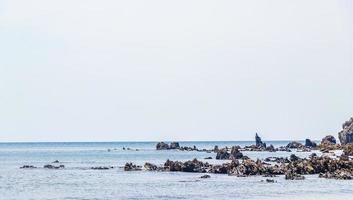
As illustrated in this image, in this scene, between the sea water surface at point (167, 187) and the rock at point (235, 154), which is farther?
the rock at point (235, 154)

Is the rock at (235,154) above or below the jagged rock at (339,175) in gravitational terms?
above

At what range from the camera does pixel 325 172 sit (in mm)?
84125

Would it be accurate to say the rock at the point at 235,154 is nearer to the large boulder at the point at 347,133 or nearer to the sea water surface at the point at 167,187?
the sea water surface at the point at 167,187

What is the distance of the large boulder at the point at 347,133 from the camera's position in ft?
561

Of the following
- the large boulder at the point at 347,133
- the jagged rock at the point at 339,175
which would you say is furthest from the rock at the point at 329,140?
the jagged rock at the point at 339,175

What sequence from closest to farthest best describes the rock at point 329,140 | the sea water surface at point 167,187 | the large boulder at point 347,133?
the sea water surface at point 167,187, the large boulder at point 347,133, the rock at point 329,140

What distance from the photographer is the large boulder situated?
561ft

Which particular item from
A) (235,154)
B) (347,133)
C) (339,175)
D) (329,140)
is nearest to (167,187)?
(339,175)

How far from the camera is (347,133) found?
172 meters

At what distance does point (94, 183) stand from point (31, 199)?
1683cm

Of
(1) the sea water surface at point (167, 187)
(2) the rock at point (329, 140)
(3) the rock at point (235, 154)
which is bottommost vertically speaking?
(1) the sea water surface at point (167, 187)

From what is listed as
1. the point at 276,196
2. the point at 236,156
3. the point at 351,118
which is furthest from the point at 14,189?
the point at 351,118

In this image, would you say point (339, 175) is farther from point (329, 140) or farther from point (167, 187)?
point (329, 140)

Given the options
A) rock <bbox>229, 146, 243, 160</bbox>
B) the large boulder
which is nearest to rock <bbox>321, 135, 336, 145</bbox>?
the large boulder
